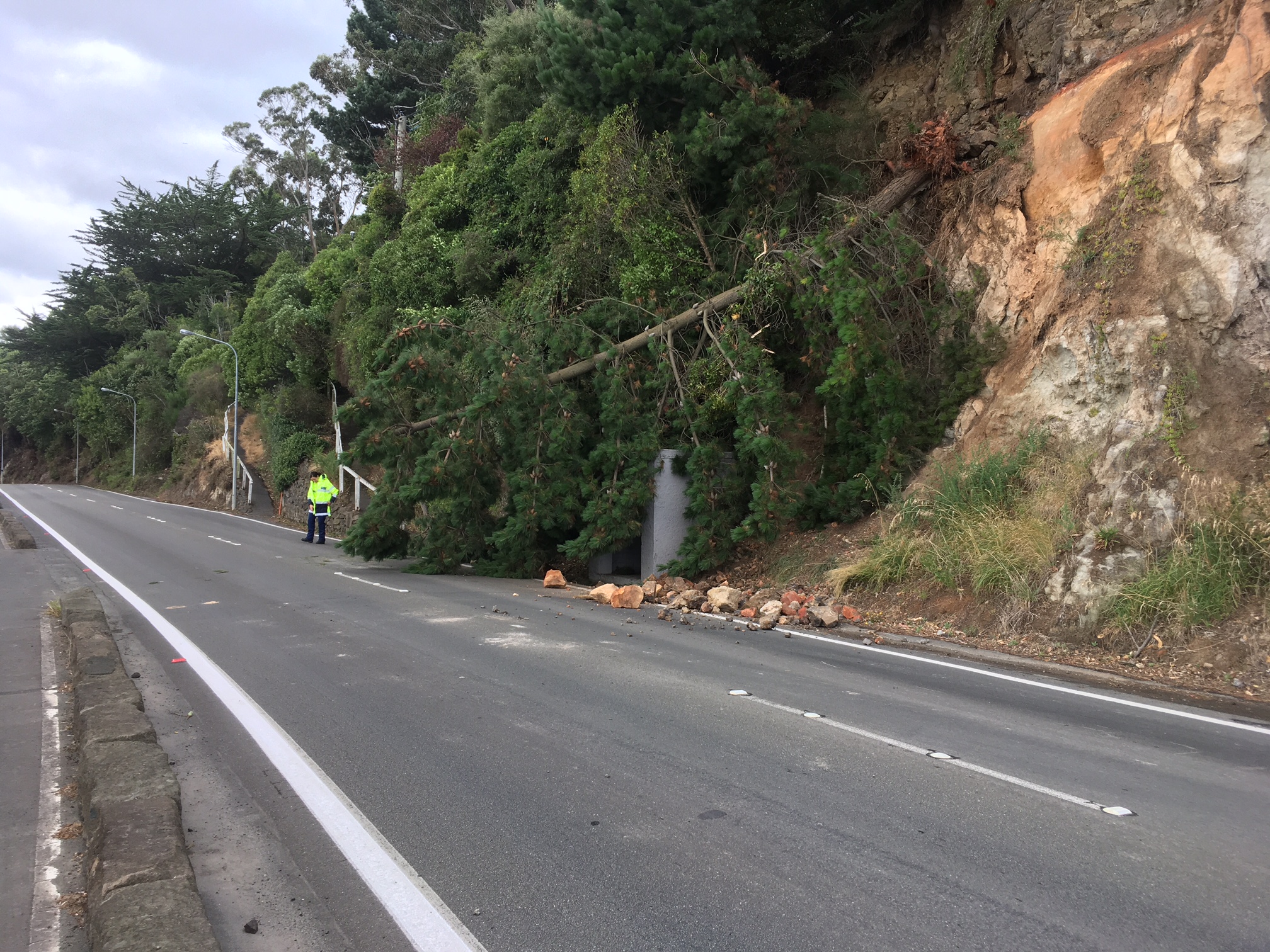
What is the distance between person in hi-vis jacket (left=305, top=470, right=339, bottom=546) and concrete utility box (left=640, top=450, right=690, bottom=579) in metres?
10.5

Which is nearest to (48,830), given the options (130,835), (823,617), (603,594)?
(130,835)

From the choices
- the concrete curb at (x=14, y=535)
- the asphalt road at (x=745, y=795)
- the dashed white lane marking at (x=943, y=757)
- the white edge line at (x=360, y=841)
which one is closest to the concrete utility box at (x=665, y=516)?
the asphalt road at (x=745, y=795)

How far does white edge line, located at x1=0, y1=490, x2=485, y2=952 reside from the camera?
334 centimetres

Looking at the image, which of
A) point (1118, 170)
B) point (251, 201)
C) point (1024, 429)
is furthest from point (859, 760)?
point (251, 201)

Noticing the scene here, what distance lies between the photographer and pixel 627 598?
11.5m

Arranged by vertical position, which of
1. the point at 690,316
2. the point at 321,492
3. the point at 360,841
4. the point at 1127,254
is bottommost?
the point at 360,841

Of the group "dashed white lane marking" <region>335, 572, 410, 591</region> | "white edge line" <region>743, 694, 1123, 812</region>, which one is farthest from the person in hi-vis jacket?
"white edge line" <region>743, 694, 1123, 812</region>

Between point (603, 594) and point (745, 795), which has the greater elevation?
point (603, 594)

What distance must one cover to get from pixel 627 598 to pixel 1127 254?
7781 mm

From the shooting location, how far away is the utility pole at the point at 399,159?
102 ft

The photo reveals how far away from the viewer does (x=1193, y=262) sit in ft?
33.0

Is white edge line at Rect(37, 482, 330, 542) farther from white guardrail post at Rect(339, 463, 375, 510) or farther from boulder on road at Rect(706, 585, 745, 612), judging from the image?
boulder on road at Rect(706, 585, 745, 612)

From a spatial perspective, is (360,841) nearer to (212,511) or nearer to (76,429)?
(212,511)

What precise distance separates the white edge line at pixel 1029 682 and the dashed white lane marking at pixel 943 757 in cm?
225
